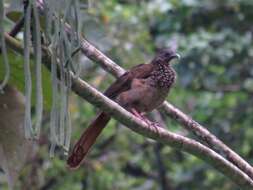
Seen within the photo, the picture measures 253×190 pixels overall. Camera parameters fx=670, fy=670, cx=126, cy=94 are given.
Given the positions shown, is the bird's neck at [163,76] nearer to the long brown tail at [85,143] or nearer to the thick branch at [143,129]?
the long brown tail at [85,143]

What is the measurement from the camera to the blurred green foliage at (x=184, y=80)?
4797mm

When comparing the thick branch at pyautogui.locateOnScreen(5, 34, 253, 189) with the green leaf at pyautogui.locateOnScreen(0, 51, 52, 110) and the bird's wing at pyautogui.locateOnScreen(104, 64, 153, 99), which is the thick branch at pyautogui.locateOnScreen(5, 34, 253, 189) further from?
the bird's wing at pyautogui.locateOnScreen(104, 64, 153, 99)

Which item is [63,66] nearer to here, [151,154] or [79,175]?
[79,175]

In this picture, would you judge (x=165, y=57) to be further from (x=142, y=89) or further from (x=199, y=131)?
(x=199, y=131)

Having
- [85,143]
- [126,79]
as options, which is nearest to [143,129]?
[85,143]

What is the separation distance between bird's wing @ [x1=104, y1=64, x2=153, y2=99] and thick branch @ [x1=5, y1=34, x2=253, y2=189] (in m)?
0.81

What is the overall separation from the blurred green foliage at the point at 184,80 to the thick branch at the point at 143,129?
2.57 meters

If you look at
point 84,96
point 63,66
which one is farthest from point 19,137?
point 63,66

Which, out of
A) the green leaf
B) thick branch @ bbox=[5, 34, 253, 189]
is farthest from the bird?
the green leaf

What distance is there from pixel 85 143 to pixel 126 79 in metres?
0.59

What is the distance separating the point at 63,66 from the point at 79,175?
4.09 metres

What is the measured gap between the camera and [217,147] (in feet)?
7.71

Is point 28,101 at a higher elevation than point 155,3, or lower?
higher

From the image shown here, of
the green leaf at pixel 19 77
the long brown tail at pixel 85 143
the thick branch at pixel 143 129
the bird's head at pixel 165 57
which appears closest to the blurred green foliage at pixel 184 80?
the bird's head at pixel 165 57
